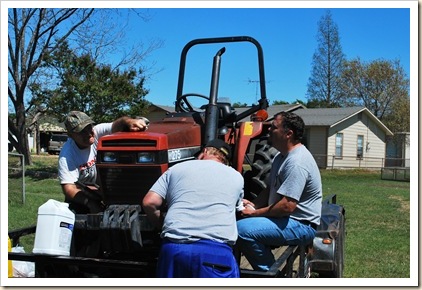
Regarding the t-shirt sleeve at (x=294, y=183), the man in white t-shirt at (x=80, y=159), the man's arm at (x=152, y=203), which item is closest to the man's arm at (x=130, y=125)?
the man in white t-shirt at (x=80, y=159)

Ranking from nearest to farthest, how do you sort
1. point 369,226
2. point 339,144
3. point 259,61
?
point 259,61
point 369,226
point 339,144

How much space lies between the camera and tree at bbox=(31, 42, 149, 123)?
21.7 m

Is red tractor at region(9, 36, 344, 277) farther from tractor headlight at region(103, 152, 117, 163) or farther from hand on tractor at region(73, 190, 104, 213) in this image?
hand on tractor at region(73, 190, 104, 213)

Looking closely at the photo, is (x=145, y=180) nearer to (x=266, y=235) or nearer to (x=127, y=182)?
(x=127, y=182)

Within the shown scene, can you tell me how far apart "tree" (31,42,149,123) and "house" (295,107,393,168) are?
12740mm

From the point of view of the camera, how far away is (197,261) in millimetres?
3369

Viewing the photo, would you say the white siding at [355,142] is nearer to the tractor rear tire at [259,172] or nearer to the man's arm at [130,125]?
the tractor rear tire at [259,172]

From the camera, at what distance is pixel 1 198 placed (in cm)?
501

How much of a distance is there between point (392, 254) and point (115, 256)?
452cm

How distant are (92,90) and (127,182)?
17.4m

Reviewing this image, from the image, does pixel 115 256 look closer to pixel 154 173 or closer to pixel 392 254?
pixel 154 173

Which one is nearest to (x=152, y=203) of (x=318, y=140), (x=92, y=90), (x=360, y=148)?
(x=92, y=90)

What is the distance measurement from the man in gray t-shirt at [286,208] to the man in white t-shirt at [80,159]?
4.70 feet

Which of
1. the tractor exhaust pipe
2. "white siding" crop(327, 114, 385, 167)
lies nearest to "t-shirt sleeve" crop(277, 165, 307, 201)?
the tractor exhaust pipe
